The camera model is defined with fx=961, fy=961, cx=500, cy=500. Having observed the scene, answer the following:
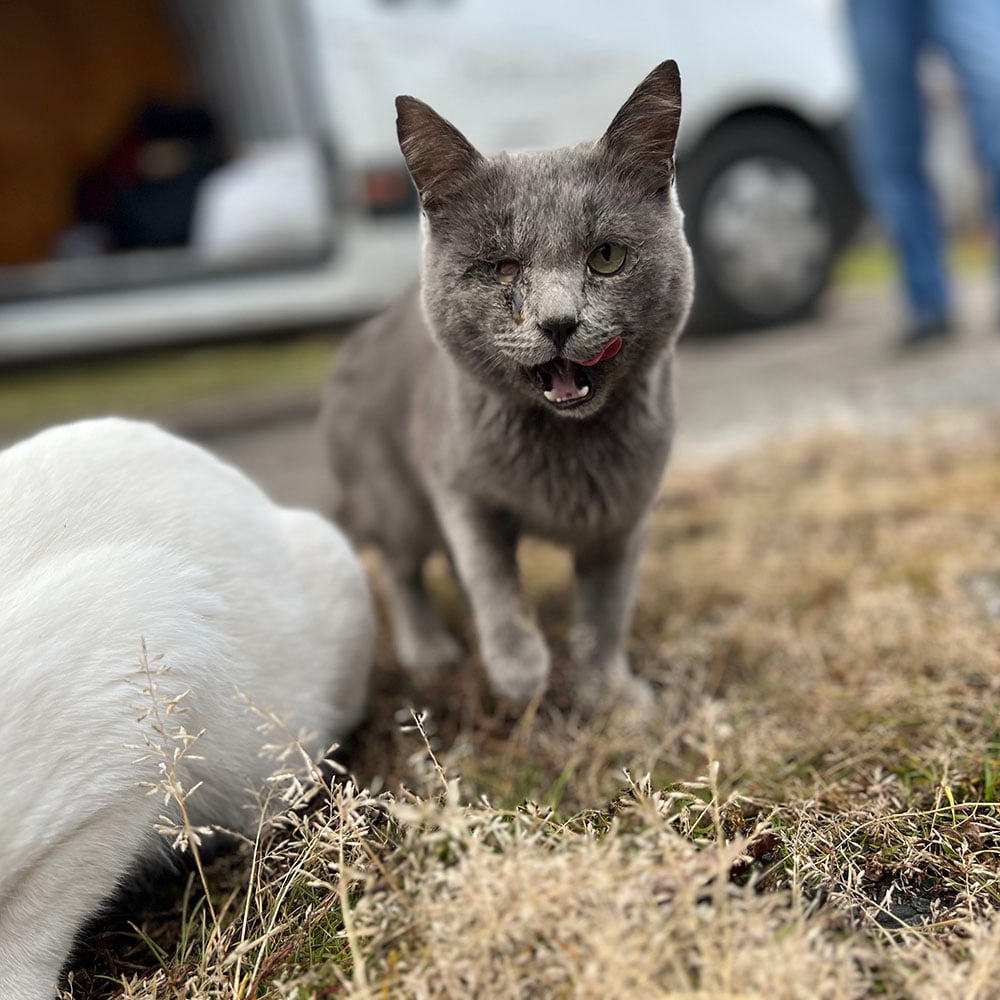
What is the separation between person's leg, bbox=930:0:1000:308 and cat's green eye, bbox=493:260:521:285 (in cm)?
245

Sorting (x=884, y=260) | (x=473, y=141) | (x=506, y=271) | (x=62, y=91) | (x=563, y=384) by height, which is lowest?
(x=884, y=260)

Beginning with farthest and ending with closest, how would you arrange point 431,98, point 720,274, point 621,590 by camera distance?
point 720,274 → point 431,98 → point 621,590

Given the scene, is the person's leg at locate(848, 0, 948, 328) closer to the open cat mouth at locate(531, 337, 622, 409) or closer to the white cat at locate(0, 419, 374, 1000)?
the open cat mouth at locate(531, 337, 622, 409)

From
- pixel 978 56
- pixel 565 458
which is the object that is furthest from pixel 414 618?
pixel 978 56

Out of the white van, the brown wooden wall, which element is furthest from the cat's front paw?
the brown wooden wall

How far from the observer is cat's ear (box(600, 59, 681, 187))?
127cm

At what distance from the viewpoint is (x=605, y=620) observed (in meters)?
1.71

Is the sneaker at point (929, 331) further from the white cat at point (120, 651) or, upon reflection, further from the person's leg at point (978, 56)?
the white cat at point (120, 651)

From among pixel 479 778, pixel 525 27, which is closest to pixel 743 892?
pixel 479 778

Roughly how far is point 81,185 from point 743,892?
18.6 feet

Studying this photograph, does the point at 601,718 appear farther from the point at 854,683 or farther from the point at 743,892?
the point at 743,892

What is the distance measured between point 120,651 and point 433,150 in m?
0.76

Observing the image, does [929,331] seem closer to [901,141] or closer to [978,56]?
[901,141]

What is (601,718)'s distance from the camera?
5.30ft
